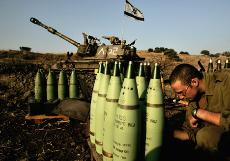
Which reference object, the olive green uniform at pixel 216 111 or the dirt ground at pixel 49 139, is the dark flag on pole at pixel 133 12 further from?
the olive green uniform at pixel 216 111

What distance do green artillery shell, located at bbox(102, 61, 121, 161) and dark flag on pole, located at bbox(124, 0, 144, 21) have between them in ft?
46.8

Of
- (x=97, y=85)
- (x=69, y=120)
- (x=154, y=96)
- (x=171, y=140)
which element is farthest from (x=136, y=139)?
(x=69, y=120)

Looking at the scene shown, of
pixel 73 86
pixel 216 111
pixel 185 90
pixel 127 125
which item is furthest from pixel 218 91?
pixel 73 86

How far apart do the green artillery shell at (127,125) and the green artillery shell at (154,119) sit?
0.44ft

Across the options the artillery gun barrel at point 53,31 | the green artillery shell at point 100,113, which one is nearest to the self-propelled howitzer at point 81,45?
the artillery gun barrel at point 53,31

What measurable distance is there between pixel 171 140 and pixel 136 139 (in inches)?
39.8

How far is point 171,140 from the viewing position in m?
3.88

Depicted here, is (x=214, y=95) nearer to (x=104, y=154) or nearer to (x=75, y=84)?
(x=104, y=154)

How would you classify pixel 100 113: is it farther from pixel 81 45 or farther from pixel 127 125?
pixel 81 45

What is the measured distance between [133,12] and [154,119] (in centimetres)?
1506

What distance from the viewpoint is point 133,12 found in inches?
687

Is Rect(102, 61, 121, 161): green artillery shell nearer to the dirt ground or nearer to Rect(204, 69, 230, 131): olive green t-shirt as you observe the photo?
the dirt ground

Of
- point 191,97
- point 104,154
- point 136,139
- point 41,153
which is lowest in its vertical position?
point 41,153

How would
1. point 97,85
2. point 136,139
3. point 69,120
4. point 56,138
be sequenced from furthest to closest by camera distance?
point 69,120 → point 56,138 → point 97,85 → point 136,139
